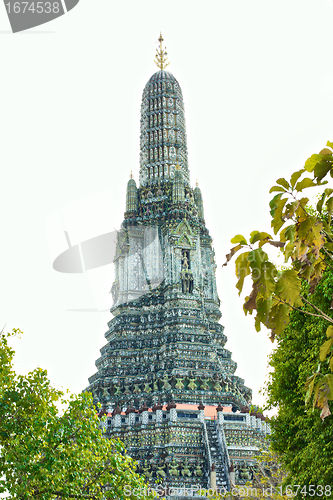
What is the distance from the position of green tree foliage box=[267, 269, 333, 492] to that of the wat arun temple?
45.5 ft

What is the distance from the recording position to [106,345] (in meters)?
44.2

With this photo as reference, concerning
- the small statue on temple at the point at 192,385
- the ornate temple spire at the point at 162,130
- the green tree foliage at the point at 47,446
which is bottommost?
the green tree foliage at the point at 47,446

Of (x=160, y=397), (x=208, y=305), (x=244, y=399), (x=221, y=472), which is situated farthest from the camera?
(x=208, y=305)

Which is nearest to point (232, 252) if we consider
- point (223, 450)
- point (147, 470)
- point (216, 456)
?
point (223, 450)

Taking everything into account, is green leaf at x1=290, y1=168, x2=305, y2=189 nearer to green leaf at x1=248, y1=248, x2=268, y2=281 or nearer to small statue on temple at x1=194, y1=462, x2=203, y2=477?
green leaf at x1=248, y1=248, x2=268, y2=281

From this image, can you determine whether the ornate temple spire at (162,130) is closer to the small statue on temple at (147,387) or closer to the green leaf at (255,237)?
the small statue on temple at (147,387)

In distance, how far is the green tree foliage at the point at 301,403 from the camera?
14269mm

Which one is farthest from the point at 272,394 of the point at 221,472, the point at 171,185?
the point at 171,185

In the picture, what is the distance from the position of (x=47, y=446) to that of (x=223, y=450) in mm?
19607

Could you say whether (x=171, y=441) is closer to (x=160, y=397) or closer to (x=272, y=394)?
(x=160, y=397)

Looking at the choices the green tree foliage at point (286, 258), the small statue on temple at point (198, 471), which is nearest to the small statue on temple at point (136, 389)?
the small statue on temple at point (198, 471)

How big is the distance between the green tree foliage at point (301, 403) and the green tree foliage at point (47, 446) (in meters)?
4.57

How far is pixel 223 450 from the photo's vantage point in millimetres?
32438

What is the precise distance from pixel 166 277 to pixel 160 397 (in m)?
11.8
